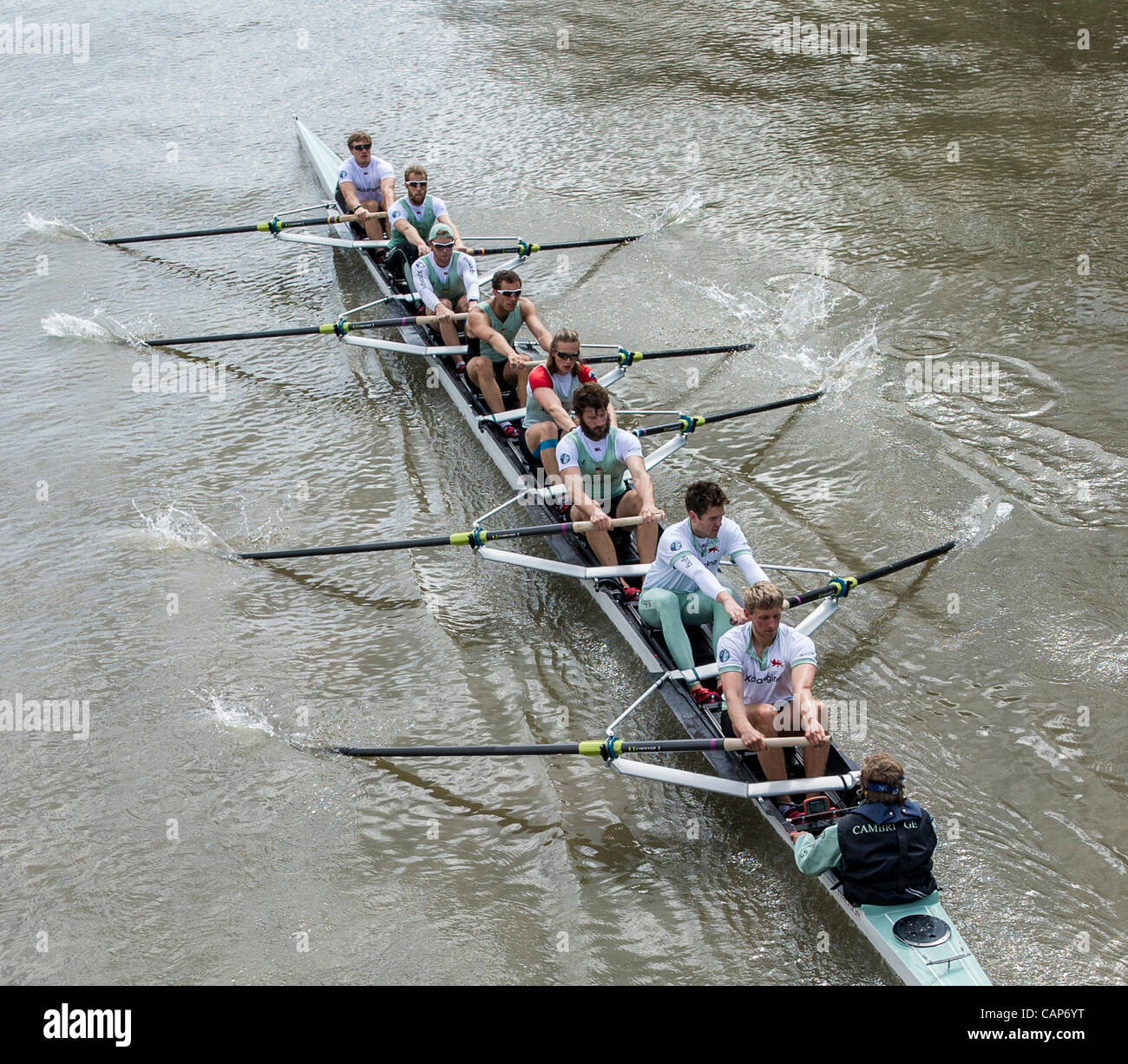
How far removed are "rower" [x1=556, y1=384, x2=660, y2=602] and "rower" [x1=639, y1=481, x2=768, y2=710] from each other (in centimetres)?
60

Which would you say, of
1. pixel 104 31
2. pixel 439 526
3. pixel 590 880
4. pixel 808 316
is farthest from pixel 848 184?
pixel 104 31

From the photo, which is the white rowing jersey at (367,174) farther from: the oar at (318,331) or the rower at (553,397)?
the rower at (553,397)

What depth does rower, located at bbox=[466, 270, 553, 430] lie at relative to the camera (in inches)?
410

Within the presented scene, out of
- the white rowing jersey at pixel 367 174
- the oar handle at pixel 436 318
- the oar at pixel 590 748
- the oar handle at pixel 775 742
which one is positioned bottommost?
the oar at pixel 590 748

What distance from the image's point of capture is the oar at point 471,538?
27.2ft

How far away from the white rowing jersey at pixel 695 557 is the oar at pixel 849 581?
35 centimetres

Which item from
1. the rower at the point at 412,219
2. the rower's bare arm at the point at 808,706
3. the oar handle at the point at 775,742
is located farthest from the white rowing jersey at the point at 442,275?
the oar handle at the point at 775,742

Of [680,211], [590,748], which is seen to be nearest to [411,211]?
[680,211]

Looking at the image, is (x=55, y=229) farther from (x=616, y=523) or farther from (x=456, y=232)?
(x=616, y=523)

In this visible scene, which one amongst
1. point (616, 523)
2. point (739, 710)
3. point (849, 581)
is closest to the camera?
point (739, 710)

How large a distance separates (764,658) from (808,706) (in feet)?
1.29

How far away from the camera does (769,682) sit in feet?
21.9
